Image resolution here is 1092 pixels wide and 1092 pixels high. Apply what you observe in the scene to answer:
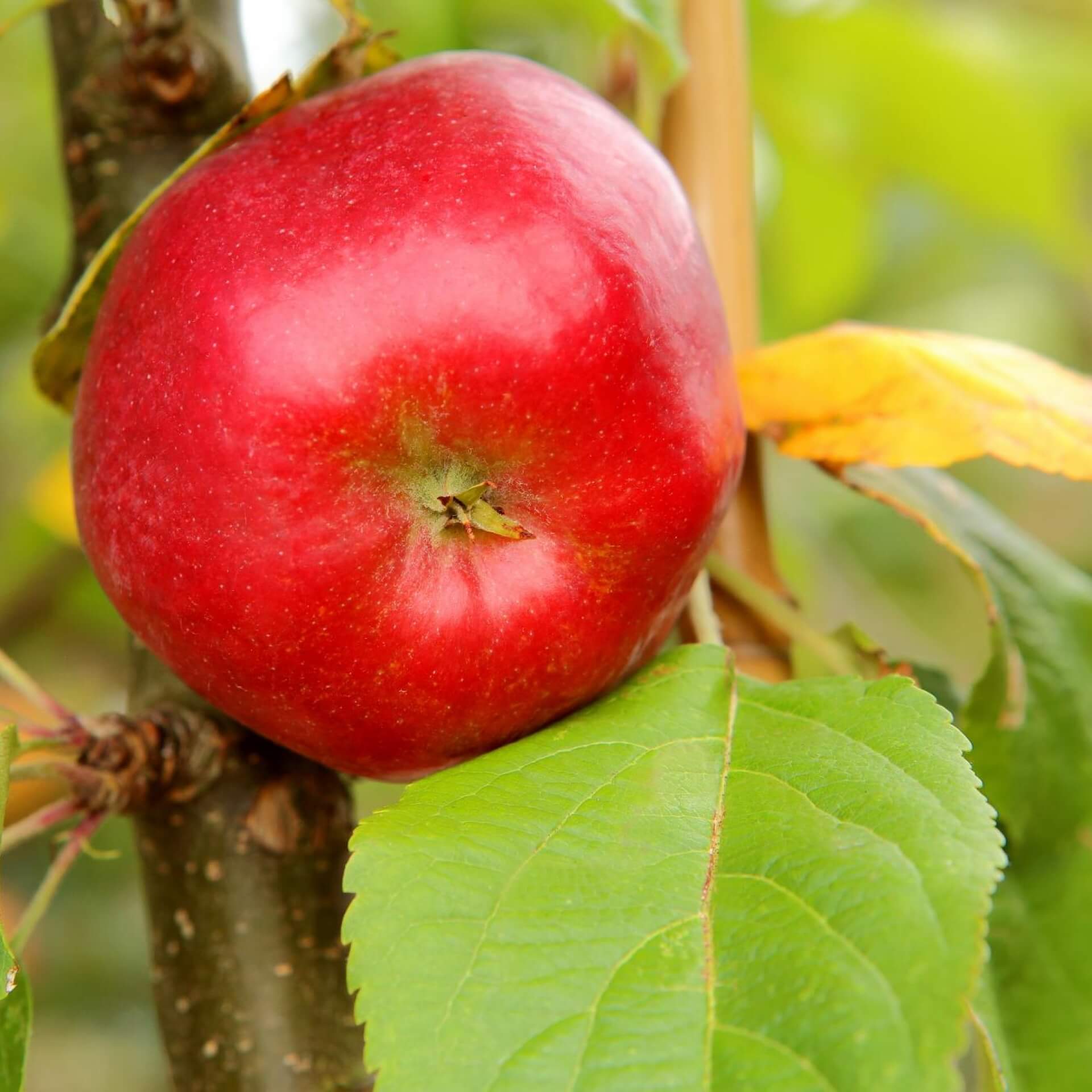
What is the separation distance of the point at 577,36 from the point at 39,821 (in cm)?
92

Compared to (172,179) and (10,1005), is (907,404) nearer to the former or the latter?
(172,179)

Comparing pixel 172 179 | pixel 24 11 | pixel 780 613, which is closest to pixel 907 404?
pixel 780 613

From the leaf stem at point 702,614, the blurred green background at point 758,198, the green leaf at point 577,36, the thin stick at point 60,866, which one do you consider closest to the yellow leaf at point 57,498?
the blurred green background at point 758,198

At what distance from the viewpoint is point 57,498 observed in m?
1.20

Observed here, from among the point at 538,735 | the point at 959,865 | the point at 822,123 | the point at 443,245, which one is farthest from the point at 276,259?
the point at 822,123

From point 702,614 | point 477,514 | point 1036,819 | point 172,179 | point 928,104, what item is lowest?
point 1036,819

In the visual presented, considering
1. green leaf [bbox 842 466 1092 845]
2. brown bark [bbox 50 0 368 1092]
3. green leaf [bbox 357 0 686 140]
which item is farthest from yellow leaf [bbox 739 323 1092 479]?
brown bark [bbox 50 0 368 1092]

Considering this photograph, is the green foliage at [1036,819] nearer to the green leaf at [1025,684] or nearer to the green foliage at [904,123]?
the green leaf at [1025,684]

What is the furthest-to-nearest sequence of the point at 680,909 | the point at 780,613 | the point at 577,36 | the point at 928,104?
the point at 928,104, the point at 577,36, the point at 780,613, the point at 680,909

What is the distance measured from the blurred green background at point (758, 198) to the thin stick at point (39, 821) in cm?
58

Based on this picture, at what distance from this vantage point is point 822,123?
134cm

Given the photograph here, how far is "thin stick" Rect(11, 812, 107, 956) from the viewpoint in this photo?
57cm

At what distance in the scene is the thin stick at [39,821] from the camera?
21.5 inches

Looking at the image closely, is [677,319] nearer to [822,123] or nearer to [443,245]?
[443,245]
